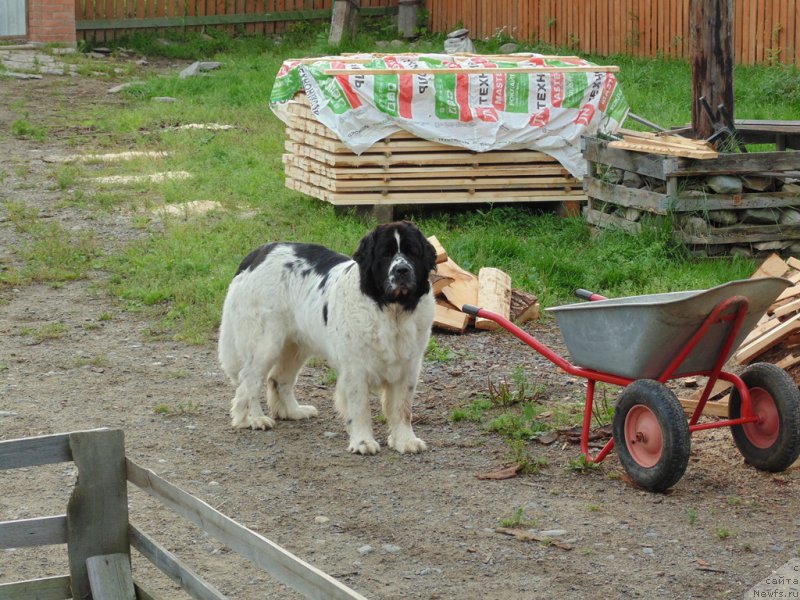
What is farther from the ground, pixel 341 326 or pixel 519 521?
pixel 341 326

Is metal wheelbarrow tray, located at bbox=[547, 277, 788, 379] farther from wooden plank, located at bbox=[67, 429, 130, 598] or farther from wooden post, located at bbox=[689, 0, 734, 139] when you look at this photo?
wooden post, located at bbox=[689, 0, 734, 139]

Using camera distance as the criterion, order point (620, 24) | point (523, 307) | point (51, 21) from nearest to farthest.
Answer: point (523, 307) → point (620, 24) → point (51, 21)

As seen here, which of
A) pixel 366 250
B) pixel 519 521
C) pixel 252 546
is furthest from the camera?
pixel 366 250

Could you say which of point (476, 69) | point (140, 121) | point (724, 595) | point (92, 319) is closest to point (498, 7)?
point (140, 121)

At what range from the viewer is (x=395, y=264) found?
6.51 meters

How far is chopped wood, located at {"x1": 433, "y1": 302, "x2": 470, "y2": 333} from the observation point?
→ 9.15 meters

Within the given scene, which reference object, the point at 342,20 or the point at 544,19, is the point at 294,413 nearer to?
the point at 544,19

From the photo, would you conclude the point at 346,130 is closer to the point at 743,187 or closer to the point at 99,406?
the point at 743,187

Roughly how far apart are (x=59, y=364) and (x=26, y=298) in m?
1.84

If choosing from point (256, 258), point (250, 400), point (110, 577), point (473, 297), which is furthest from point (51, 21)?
point (110, 577)

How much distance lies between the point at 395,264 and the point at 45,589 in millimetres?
2897

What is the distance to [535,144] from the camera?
39.4ft

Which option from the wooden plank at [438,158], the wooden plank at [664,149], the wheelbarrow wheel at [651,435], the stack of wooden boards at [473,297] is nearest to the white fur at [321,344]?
the wheelbarrow wheel at [651,435]

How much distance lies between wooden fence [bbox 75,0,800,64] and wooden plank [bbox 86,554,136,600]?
1567cm
